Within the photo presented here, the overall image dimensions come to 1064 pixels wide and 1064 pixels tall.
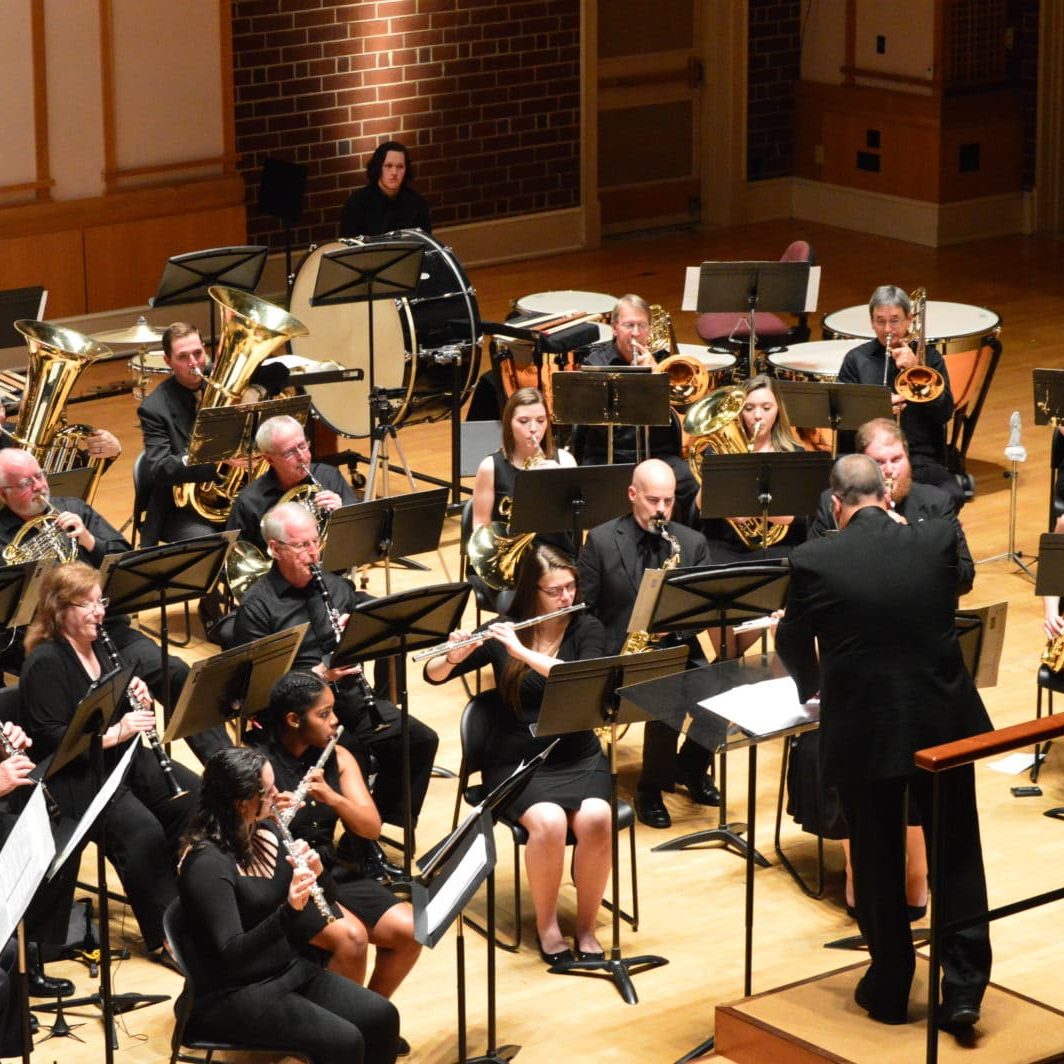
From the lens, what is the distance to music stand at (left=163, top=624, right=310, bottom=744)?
478cm

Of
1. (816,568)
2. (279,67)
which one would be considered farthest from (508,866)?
(279,67)

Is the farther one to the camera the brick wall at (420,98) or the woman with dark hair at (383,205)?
the brick wall at (420,98)

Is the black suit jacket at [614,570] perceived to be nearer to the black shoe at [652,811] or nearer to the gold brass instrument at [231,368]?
the black shoe at [652,811]

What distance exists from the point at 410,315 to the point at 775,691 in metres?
4.05

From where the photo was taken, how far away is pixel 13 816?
484cm

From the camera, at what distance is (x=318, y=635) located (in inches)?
230

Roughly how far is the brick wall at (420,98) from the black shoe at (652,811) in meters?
5.96

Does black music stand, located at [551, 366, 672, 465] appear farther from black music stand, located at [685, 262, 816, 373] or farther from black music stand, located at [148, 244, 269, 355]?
black music stand, located at [148, 244, 269, 355]

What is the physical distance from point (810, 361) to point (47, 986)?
4497mm

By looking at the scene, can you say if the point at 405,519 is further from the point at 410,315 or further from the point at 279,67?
the point at 279,67

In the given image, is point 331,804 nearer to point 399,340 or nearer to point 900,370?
point 900,370

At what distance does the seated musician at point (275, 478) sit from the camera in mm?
6469

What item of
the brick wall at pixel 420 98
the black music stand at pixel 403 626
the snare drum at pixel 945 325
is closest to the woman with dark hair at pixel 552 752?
the black music stand at pixel 403 626

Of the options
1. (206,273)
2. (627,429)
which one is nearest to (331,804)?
(627,429)
